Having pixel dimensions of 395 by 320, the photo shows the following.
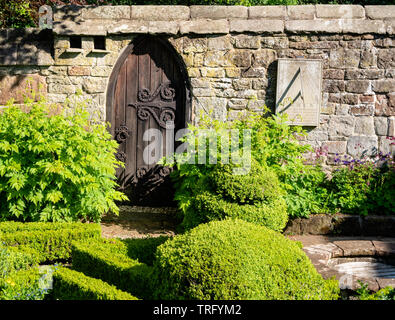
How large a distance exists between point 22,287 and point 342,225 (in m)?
3.91

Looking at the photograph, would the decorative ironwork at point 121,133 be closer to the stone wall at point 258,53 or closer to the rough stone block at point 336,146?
the stone wall at point 258,53

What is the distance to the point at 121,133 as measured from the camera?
678 cm

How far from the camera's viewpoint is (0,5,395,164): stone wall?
6.46 m

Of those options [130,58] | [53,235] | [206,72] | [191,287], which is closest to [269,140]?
[206,72]

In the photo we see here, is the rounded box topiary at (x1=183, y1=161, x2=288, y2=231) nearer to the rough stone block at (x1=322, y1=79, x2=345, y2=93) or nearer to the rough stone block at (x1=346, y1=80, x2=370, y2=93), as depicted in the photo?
the rough stone block at (x1=322, y1=79, x2=345, y2=93)

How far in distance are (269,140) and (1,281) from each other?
3493 mm

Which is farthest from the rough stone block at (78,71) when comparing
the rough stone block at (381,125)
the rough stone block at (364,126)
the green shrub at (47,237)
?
the rough stone block at (381,125)

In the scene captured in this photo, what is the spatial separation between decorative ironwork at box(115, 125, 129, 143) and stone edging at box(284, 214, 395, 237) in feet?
8.66

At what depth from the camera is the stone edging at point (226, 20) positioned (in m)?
6.44

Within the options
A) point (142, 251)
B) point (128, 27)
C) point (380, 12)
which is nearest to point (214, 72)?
point (128, 27)

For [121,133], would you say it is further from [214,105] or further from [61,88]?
[214,105]

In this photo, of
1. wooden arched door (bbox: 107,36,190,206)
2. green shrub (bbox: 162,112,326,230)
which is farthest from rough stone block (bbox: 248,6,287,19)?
green shrub (bbox: 162,112,326,230)

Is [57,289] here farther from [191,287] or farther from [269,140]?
[269,140]
